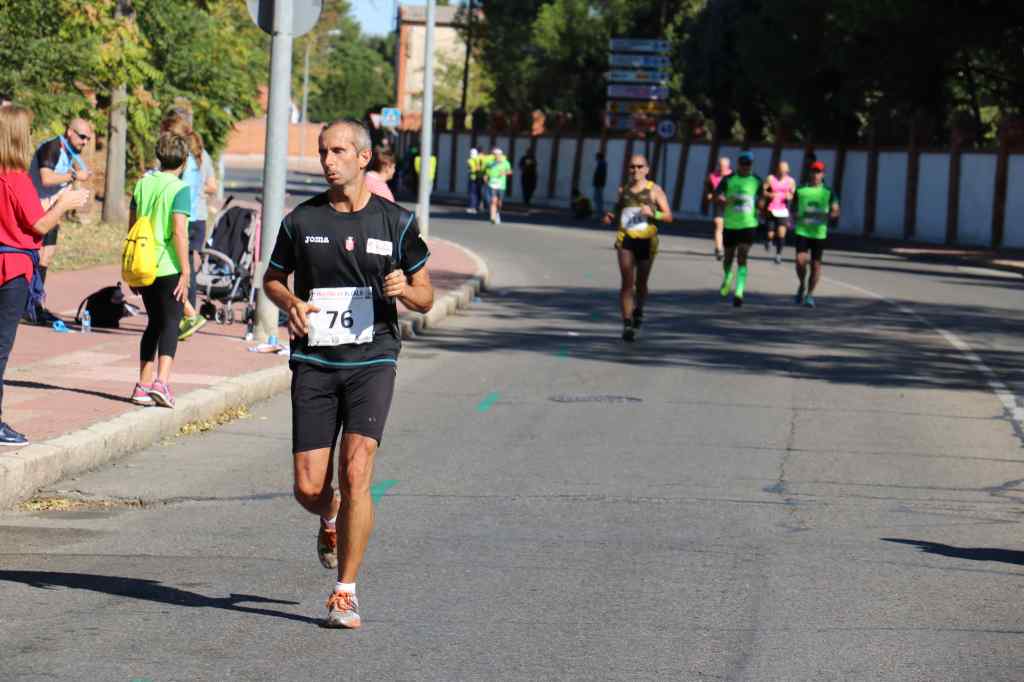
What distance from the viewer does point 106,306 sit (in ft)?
51.9

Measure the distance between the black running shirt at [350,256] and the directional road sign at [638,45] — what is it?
59.1 meters

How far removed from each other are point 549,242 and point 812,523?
94.9 ft

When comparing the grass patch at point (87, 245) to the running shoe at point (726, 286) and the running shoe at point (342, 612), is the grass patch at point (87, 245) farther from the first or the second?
the running shoe at point (342, 612)

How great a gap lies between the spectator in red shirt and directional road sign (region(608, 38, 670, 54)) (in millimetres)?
56467

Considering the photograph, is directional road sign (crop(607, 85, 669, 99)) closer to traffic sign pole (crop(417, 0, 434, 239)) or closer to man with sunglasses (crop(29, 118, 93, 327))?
traffic sign pole (crop(417, 0, 434, 239))

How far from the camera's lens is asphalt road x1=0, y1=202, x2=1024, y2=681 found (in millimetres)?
6109

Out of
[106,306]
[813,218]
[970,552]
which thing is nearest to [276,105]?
[106,306]

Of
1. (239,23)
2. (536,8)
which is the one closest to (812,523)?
(239,23)

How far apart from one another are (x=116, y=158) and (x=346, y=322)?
2606 centimetres

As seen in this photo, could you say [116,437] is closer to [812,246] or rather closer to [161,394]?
[161,394]

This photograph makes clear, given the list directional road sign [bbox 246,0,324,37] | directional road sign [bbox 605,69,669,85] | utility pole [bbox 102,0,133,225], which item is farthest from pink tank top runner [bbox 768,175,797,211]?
directional road sign [bbox 605,69,669,85]

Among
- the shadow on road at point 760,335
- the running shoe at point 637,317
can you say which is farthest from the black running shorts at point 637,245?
the shadow on road at point 760,335

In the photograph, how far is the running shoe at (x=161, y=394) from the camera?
11.0m

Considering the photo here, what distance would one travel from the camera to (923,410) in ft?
43.7
